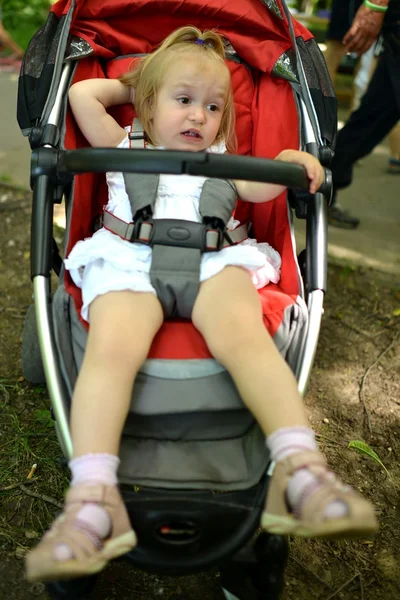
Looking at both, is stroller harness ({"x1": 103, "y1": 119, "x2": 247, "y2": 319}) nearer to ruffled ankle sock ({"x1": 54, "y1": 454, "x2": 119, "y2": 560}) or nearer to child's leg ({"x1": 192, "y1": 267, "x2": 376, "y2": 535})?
child's leg ({"x1": 192, "y1": 267, "x2": 376, "y2": 535})

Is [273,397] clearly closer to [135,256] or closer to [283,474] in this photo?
[283,474]

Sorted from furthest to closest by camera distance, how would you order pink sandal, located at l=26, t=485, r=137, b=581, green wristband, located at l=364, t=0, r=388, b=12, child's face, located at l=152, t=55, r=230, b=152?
1. green wristband, located at l=364, t=0, r=388, b=12
2. child's face, located at l=152, t=55, r=230, b=152
3. pink sandal, located at l=26, t=485, r=137, b=581

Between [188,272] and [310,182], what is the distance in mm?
403

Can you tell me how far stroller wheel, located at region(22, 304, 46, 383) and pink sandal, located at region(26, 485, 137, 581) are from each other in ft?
3.00

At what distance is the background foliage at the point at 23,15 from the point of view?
6409mm

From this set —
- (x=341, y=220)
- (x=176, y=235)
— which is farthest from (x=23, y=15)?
(x=176, y=235)

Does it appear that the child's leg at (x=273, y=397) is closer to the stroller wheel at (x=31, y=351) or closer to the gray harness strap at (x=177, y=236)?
the gray harness strap at (x=177, y=236)

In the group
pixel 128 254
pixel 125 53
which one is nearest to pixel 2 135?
pixel 125 53

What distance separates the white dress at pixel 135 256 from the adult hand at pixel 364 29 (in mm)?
1215

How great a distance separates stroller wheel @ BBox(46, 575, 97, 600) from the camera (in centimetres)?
132

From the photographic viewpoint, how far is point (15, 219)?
10.3ft

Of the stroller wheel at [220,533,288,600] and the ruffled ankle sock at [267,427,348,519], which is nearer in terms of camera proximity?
the ruffled ankle sock at [267,427,348,519]

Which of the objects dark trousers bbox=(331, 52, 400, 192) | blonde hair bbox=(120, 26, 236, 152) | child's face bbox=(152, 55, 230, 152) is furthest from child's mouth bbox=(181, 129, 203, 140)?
dark trousers bbox=(331, 52, 400, 192)

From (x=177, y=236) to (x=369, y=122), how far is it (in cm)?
163
